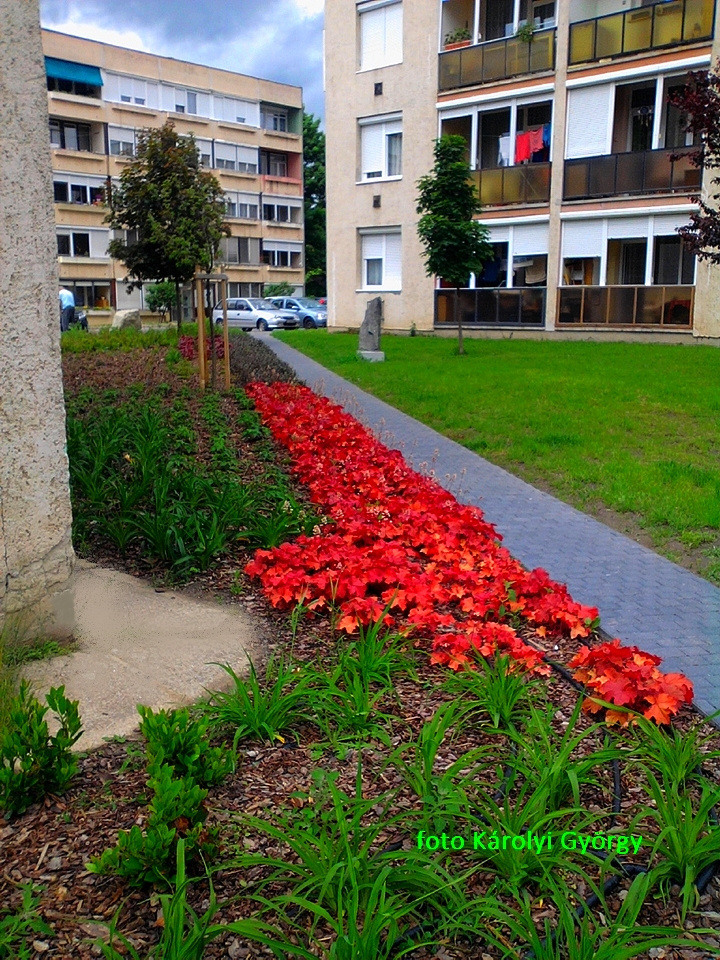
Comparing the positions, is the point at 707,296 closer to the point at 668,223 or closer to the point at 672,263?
the point at 672,263

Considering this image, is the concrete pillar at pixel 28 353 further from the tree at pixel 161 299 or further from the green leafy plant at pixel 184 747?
the tree at pixel 161 299

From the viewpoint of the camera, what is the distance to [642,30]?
26250 mm

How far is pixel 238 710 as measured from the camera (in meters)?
3.55

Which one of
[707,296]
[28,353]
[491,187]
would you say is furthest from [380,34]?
[28,353]

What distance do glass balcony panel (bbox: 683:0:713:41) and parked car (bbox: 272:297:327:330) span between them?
25.0 meters

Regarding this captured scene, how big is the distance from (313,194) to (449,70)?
47075 millimetres

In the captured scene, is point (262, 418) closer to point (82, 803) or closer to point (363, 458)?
point (363, 458)

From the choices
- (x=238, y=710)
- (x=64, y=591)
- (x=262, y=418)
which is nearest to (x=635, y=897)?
(x=238, y=710)

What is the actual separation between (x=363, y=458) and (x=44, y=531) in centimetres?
428

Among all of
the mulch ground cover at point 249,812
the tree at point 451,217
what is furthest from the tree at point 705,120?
the mulch ground cover at point 249,812

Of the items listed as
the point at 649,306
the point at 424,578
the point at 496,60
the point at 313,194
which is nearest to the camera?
the point at 424,578

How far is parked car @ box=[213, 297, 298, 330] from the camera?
47125 mm

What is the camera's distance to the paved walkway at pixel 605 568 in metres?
4.96

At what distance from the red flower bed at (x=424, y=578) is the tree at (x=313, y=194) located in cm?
6839
